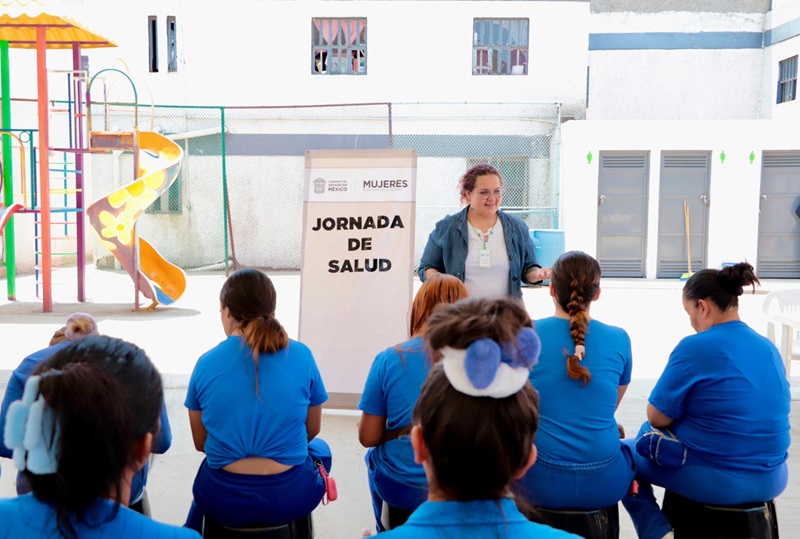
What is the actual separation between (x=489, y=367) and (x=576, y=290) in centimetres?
135

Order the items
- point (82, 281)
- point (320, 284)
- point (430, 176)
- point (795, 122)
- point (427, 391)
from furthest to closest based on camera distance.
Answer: point (430, 176)
point (795, 122)
point (82, 281)
point (320, 284)
point (427, 391)

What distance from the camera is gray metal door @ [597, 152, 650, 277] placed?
1338 cm

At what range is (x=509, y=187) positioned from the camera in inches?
575

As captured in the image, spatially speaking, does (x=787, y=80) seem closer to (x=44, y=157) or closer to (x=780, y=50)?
(x=780, y=50)

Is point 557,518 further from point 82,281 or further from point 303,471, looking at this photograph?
point 82,281

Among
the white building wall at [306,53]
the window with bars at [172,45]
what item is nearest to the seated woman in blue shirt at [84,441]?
the white building wall at [306,53]

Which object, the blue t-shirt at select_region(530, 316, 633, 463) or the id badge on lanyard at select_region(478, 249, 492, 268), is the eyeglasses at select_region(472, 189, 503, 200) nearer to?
the id badge on lanyard at select_region(478, 249, 492, 268)

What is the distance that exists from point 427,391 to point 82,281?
992 centimetres

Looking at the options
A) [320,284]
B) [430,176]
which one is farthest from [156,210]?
[320,284]

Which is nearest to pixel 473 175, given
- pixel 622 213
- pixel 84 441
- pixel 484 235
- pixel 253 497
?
pixel 484 235

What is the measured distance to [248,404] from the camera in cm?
235

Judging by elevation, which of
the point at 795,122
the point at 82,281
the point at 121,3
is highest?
the point at 121,3

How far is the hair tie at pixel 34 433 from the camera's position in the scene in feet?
3.86

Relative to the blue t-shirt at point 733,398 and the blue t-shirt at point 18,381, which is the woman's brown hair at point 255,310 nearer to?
the blue t-shirt at point 18,381
